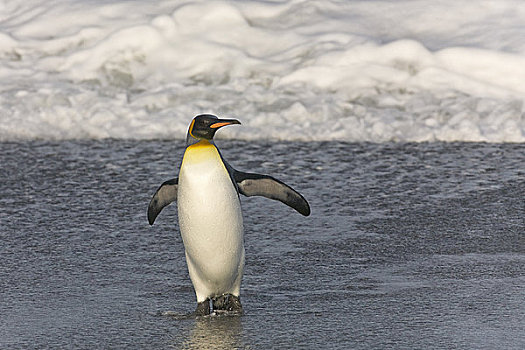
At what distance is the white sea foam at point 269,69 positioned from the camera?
24.9 feet

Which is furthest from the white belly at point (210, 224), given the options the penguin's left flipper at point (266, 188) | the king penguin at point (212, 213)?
the penguin's left flipper at point (266, 188)

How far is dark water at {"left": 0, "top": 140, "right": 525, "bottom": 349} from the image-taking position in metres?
3.27

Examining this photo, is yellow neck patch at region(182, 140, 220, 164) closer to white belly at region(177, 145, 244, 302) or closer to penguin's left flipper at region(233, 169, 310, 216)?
white belly at region(177, 145, 244, 302)

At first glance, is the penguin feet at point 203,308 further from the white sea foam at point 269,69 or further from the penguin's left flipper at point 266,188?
the white sea foam at point 269,69

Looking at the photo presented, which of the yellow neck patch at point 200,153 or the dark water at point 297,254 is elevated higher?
the yellow neck patch at point 200,153

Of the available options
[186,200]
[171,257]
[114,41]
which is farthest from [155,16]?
[186,200]

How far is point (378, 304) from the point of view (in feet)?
11.6

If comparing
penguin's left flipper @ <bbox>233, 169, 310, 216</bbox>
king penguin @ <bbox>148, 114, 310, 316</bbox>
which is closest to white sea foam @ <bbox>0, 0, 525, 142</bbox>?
penguin's left flipper @ <bbox>233, 169, 310, 216</bbox>

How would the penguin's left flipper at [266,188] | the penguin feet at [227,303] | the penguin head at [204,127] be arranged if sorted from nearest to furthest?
the penguin head at [204,127], the penguin feet at [227,303], the penguin's left flipper at [266,188]

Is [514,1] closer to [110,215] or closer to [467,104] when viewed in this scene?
[467,104]

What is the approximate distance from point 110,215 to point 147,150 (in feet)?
6.07

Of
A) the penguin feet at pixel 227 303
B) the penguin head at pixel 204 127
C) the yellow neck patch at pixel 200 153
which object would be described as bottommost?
the penguin feet at pixel 227 303

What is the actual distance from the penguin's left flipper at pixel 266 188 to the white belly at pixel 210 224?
0.13m

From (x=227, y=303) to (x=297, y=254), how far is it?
78 cm
